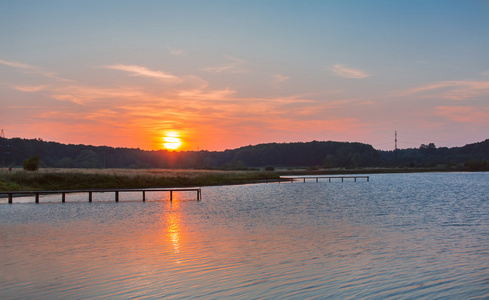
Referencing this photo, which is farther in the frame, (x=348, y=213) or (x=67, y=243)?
(x=348, y=213)

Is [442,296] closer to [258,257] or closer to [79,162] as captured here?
[258,257]

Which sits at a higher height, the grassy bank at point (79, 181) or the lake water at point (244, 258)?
the grassy bank at point (79, 181)

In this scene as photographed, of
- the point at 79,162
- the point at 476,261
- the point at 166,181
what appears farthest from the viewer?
the point at 79,162

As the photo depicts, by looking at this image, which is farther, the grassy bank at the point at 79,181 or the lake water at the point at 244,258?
the grassy bank at the point at 79,181

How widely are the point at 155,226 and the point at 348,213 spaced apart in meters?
13.8

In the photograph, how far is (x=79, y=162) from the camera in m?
165

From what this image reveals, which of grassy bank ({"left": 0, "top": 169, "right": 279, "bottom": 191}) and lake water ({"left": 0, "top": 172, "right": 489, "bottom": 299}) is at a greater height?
grassy bank ({"left": 0, "top": 169, "right": 279, "bottom": 191})

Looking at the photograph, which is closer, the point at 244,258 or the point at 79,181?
the point at 244,258

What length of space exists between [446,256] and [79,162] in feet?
543

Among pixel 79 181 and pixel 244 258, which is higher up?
pixel 79 181

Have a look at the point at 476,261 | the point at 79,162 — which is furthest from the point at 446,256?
the point at 79,162

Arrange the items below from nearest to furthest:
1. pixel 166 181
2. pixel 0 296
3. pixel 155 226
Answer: pixel 0 296, pixel 155 226, pixel 166 181

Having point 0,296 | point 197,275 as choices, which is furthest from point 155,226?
point 0,296

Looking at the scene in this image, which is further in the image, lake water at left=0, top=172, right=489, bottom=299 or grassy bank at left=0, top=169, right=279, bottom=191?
grassy bank at left=0, top=169, right=279, bottom=191
